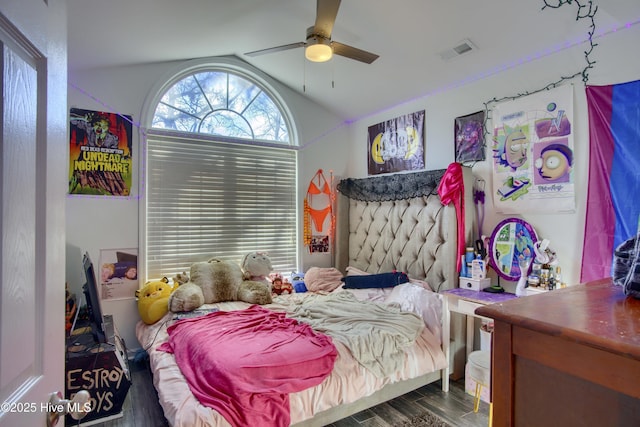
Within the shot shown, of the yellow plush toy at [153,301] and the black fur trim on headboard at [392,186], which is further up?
the black fur trim on headboard at [392,186]

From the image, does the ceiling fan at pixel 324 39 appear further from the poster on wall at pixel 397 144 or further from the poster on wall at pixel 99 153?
the poster on wall at pixel 99 153

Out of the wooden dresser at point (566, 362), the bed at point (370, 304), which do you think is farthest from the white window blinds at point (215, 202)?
Result: the wooden dresser at point (566, 362)

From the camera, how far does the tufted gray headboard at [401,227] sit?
9.53ft

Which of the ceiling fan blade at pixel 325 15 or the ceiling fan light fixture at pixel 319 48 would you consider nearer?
the ceiling fan blade at pixel 325 15

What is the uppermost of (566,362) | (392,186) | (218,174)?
(218,174)

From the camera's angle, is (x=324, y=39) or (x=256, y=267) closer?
(x=324, y=39)

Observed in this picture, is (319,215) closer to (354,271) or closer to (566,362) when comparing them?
(354,271)

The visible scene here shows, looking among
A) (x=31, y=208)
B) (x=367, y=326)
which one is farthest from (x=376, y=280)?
(x=31, y=208)

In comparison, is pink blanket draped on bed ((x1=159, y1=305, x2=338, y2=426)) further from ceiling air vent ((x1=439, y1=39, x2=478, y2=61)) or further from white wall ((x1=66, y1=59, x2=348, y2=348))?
ceiling air vent ((x1=439, y1=39, x2=478, y2=61))

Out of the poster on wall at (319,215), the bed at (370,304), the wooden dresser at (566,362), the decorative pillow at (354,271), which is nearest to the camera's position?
the wooden dresser at (566,362)

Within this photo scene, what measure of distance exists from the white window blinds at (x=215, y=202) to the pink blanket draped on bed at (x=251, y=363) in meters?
1.21

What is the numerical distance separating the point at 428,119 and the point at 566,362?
308 cm

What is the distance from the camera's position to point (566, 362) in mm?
606

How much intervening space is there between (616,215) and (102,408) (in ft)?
11.4
